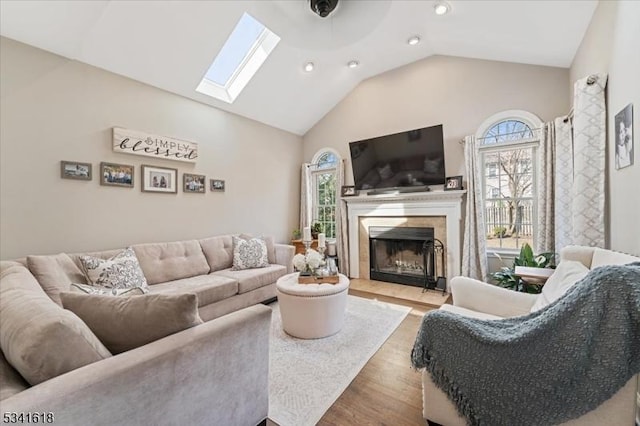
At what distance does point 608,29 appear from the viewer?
218 cm

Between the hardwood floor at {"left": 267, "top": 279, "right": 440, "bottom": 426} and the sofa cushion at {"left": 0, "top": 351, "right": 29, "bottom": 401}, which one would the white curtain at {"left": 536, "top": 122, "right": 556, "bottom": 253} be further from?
the sofa cushion at {"left": 0, "top": 351, "right": 29, "bottom": 401}

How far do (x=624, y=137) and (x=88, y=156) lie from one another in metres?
4.80

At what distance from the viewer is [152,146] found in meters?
3.42

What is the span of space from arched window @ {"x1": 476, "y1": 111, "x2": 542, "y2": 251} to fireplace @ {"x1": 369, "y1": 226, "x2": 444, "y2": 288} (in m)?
0.87

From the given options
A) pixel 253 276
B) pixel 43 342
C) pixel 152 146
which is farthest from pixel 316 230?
pixel 43 342

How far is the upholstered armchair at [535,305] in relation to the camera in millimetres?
1154

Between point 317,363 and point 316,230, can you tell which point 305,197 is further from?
point 317,363

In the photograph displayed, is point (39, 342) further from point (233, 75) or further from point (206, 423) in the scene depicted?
point (233, 75)

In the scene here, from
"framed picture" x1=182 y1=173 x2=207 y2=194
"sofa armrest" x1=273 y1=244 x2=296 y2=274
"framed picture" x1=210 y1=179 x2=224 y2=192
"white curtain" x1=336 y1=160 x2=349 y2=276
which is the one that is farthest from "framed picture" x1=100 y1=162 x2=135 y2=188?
"white curtain" x1=336 y1=160 x2=349 y2=276

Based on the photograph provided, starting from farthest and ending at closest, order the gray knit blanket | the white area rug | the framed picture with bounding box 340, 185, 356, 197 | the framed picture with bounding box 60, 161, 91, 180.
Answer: the framed picture with bounding box 340, 185, 356, 197 < the framed picture with bounding box 60, 161, 91, 180 < the white area rug < the gray knit blanket

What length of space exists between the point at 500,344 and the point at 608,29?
2710 millimetres

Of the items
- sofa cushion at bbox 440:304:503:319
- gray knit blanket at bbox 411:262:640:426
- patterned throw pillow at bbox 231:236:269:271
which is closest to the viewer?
gray knit blanket at bbox 411:262:640:426

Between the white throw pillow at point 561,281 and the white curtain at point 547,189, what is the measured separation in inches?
69.4

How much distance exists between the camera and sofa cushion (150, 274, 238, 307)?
2.78 metres
